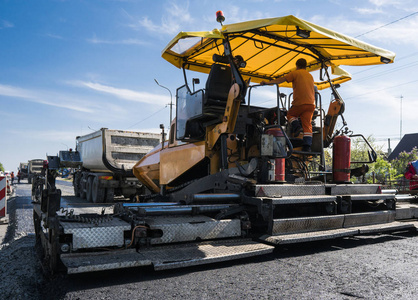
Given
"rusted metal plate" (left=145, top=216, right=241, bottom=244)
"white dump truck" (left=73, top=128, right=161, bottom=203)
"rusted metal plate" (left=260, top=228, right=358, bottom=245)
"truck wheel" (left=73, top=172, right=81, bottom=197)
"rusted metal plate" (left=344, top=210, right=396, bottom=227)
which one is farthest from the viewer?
"truck wheel" (left=73, top=172, right=81, bottom=197)

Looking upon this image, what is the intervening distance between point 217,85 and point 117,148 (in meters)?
9.01

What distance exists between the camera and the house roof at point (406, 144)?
135 feet

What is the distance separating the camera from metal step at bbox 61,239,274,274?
9.82 ft

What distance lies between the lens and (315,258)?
3912mm

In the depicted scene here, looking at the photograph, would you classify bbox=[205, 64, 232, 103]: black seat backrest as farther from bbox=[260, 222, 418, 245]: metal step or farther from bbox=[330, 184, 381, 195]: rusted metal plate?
bbox=[260, 222, 418, 245]: metal step

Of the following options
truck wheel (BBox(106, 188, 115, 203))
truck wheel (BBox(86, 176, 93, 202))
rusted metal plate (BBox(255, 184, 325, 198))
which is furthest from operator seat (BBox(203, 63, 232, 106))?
truck wheel (BBox(86, 176, 93, 202))

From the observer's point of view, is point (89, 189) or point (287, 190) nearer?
point (287, 190)

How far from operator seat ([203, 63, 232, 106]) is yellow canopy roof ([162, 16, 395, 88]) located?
364mm

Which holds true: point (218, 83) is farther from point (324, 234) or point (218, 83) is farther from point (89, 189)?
point (89, 189)

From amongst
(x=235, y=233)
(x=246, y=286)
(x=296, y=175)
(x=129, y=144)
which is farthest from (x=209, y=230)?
(x=129, y=144)

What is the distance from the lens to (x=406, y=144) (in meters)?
42.5

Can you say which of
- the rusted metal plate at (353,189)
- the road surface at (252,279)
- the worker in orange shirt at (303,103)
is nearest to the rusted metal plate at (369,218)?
the rusted metal plate at (353,189)

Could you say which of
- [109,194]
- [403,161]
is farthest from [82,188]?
[403,161]

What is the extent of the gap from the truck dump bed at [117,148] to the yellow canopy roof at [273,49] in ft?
25.8
